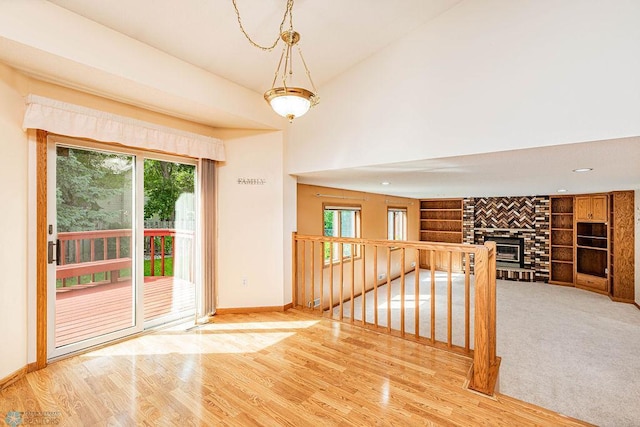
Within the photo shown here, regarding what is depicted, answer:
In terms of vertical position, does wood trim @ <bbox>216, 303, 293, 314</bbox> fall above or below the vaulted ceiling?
below

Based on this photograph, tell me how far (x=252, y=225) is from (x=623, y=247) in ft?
23.1

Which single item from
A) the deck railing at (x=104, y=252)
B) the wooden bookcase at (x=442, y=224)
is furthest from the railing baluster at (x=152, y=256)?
the wooden bookcase at (x=442, y=224)

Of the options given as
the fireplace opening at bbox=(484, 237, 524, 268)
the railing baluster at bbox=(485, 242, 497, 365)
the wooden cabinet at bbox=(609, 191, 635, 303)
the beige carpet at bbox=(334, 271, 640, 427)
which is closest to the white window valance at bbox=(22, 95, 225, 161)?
the beige carpet at bbox=(334, 271, 640, 427)

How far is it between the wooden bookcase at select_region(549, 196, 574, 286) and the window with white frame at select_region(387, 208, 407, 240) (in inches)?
142

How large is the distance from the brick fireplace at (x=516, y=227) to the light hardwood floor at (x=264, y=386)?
6.51 m

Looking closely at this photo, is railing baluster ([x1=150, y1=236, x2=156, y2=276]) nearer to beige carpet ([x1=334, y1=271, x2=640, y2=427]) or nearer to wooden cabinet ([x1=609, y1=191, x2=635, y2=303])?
beige carpet ([x1=334, y1=271, x2=640, y2=427])

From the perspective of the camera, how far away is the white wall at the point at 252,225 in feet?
12.1

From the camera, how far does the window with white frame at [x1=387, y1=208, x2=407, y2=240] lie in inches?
304

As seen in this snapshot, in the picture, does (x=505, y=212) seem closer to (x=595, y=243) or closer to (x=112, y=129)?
(x=595, y=243)

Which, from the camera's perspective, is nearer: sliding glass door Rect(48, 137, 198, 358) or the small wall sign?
sliding glass door Rect(48, 137, 198, 358)

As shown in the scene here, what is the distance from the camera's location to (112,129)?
2.69m

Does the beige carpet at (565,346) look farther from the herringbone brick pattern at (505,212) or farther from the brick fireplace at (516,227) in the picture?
the herringbone brick pattern at (505,212)

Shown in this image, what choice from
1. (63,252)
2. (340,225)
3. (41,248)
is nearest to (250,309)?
(63,252)

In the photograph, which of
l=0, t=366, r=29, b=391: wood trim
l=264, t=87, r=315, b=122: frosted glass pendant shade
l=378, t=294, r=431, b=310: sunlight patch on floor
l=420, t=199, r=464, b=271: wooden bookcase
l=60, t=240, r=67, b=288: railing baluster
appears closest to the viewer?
l=264, t=87, r=315, b=122: frosted glass pendant shade
